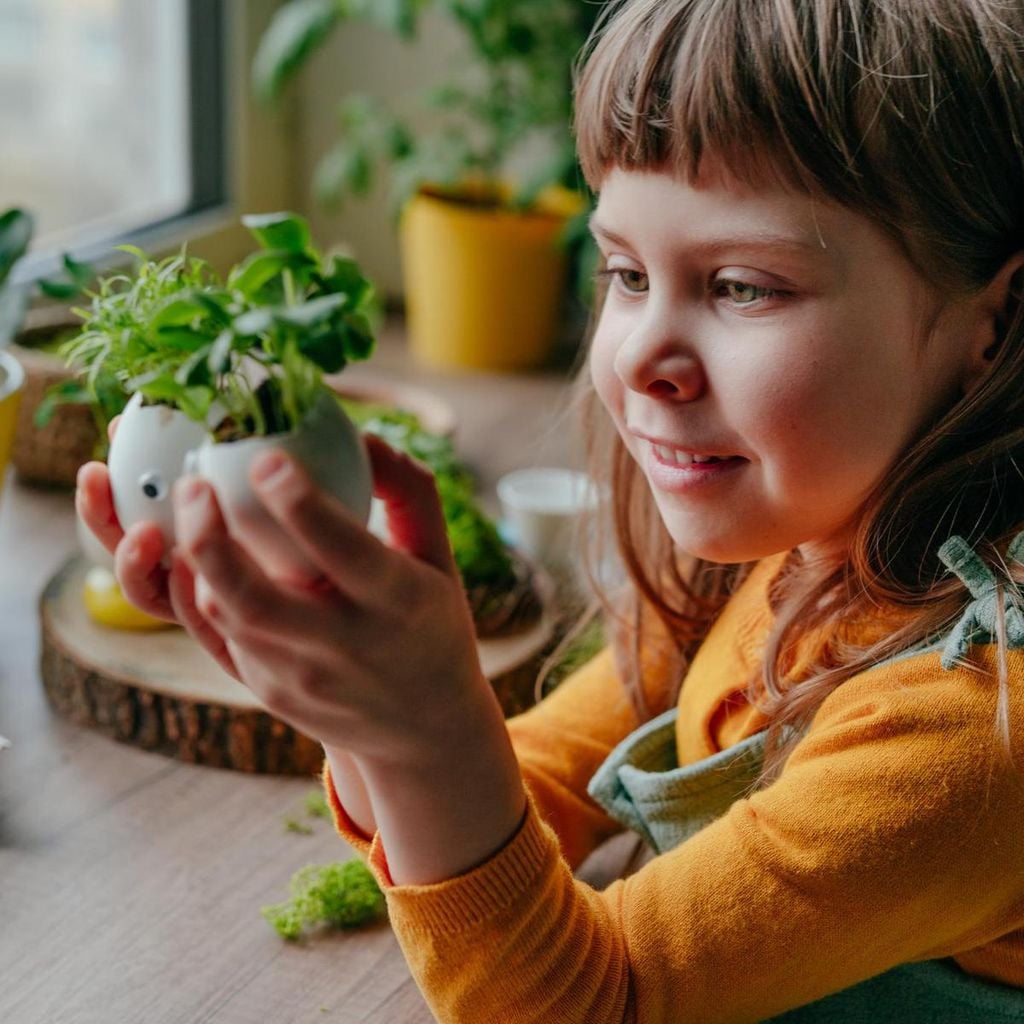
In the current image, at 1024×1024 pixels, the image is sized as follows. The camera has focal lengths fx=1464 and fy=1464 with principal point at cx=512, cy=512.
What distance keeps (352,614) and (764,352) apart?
0.90ft

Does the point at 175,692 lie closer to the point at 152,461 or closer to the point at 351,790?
the point at 351,790

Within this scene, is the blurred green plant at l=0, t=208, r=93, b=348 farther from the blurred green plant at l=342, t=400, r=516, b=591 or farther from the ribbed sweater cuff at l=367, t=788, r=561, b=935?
the ribbed sweater cuff at l=367, t=788, r=561, b=935

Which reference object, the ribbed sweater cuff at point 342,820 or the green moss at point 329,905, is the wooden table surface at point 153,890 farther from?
the ribbed sweater cuff at point 342,820

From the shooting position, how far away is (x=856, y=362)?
750 mm

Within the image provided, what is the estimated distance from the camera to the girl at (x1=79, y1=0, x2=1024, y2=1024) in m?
0.70

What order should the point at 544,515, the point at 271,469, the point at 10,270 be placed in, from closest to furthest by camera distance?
the point at 271,469 < the point at 10,270 < the point at 544,515

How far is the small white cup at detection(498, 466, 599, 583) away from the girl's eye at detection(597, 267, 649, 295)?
586 mm

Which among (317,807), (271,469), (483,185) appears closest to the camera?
(271,469)

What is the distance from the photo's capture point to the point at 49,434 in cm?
153

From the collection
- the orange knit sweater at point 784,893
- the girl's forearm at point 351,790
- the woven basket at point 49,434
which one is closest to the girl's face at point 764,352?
the orange knit sweater at point 784,893

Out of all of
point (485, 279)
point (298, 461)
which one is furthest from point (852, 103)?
point (485, 279)

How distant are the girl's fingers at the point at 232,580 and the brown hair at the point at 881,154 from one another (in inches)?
12.6

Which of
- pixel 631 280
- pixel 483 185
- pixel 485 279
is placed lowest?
pixel 485 279

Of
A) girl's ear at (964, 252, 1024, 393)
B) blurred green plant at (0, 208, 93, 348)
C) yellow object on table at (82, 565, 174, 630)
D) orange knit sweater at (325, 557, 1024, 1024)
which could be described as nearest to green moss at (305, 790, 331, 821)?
yellow object on table at (82, 565, 174, 630)
